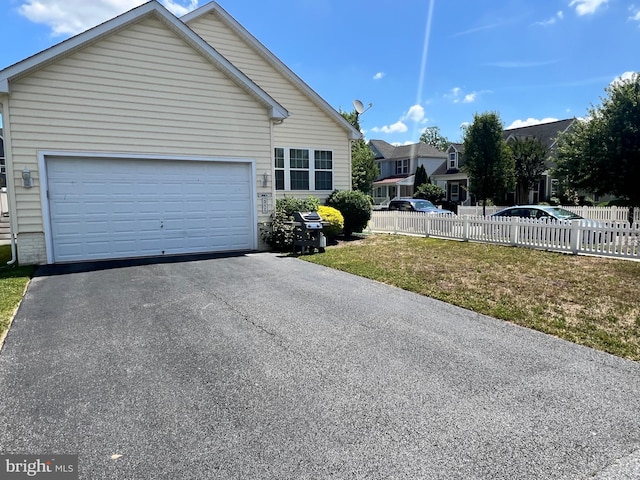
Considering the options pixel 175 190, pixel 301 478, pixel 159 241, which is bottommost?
pixel 301 478

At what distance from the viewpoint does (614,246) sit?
10.2 m

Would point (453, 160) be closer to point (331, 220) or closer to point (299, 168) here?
point (299, 168)

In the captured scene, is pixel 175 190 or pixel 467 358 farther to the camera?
pixel 175 190

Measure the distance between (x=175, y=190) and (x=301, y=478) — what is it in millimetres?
9527

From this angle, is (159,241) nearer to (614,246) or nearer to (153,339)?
(153,339)

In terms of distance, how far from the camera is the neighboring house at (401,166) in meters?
41.6

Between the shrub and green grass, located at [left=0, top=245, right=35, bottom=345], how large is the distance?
7951 millimetres

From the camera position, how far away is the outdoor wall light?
9.09m

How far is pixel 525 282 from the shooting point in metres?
7.63

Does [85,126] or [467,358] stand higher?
[85,126]

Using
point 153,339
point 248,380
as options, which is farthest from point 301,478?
point 153,339

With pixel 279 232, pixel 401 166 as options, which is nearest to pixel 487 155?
pixel 279 232

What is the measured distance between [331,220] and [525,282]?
6.85m

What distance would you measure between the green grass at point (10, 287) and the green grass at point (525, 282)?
237 inches
